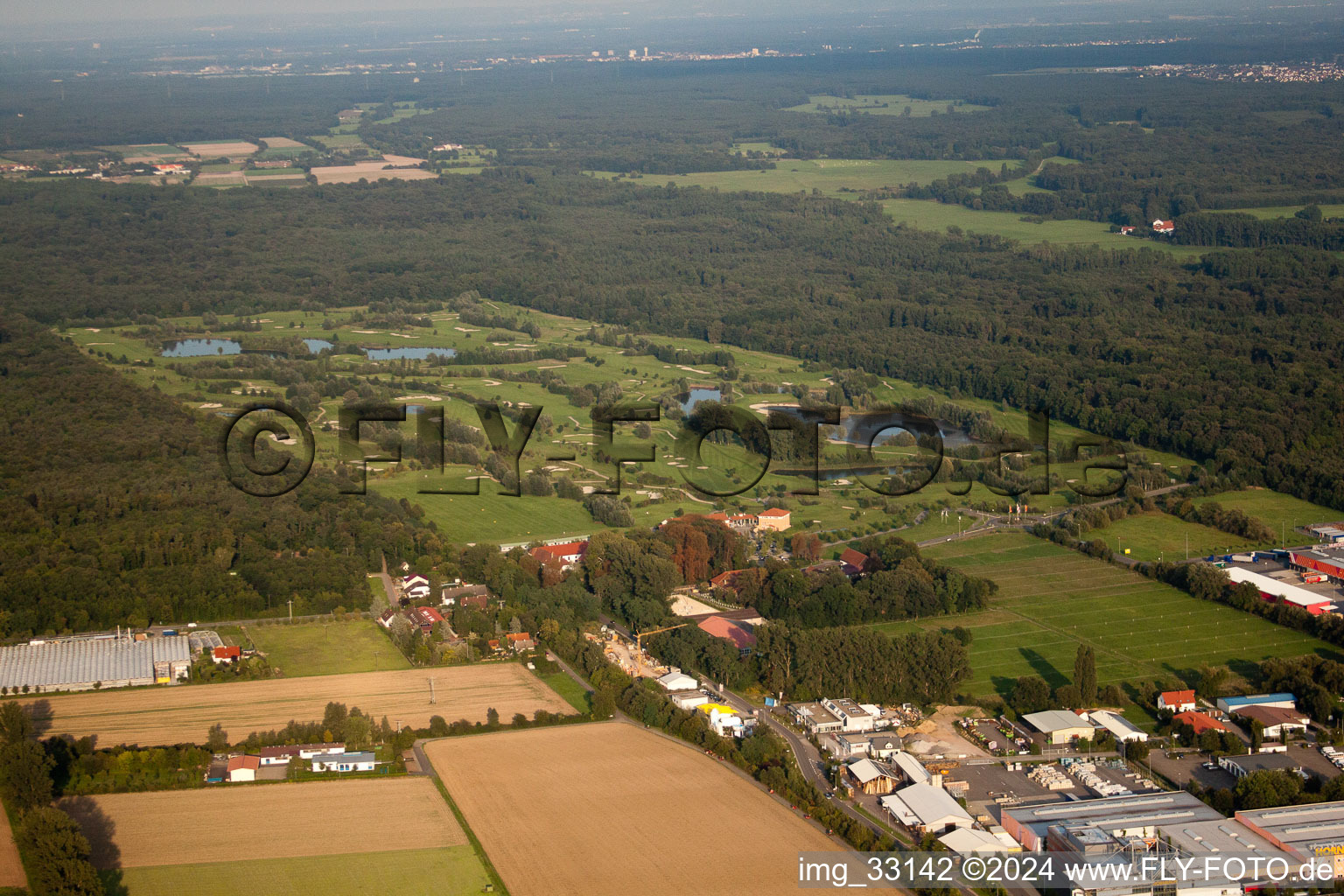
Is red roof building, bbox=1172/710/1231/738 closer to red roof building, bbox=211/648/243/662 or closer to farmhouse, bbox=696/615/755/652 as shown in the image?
farmhouse, bbox=696/615/755/652

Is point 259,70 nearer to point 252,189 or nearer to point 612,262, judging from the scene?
point 252,189

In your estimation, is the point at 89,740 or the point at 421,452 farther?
the point at 421,452

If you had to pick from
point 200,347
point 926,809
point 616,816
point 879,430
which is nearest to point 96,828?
point 616,816

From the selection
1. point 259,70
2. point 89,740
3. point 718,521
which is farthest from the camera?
point 259,70

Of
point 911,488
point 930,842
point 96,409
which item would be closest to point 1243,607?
point 911,488

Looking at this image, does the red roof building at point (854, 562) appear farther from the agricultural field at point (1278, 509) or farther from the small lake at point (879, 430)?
the agricultural field at point (1278, 509)

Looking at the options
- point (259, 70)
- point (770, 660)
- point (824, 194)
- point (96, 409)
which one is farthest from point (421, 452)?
point (259, 70)

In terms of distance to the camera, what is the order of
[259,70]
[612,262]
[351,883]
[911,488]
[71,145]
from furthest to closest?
[259,70] < [71,145] < [612,262] < [911,488] < [351,883]
